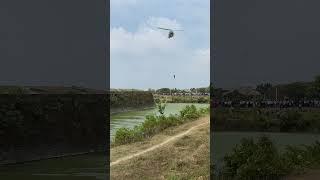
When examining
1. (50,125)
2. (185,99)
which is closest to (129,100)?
(185,99)

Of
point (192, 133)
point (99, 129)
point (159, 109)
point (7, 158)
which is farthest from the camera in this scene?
point (99, 129)

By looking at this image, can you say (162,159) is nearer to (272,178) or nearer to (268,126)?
(272,178)

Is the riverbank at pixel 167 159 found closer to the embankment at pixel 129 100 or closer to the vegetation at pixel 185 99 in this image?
the vegetation at pixel 185 99

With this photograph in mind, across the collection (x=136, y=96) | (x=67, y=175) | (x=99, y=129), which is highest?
(x=136, y=96)

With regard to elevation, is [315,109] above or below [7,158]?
above

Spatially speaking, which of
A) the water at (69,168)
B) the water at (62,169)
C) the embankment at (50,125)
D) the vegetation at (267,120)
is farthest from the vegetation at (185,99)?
the water at (62,169)

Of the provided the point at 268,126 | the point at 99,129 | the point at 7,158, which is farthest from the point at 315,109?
the point at 7,158
